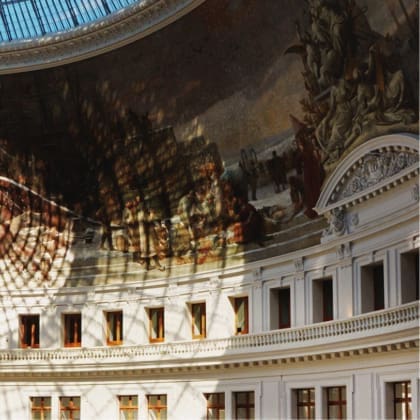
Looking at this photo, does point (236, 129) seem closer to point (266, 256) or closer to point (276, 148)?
point (276, 148)

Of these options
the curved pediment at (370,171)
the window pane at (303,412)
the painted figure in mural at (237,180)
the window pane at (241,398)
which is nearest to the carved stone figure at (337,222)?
the curved pediment at (370,171)

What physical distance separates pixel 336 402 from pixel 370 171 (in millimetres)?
8992

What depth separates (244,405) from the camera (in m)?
47.5

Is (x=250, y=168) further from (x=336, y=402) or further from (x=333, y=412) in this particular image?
(x=333, y=412)

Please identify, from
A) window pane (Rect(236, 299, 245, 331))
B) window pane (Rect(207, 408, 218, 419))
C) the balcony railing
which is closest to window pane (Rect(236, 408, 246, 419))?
window pane (Rect(207, 408, 218, 419))

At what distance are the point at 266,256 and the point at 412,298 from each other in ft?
33.4

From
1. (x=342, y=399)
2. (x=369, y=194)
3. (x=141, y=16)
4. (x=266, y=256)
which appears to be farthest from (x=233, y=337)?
(x=141, y=16)

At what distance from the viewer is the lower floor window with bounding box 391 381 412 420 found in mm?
37156

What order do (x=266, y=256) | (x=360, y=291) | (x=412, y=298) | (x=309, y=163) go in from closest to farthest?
(x=412, y=298), (x=360, y=291), (x=309, y=163), (x=266, y=256)

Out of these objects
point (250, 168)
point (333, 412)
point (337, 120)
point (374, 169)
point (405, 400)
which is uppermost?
point (337, 120)

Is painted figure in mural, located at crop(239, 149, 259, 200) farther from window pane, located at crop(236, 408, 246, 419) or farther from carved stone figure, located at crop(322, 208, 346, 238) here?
window pane, located at crop(236, 408, 246, 419)

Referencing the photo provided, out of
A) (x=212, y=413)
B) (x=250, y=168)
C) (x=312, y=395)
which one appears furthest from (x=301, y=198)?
(x=212, y=413)

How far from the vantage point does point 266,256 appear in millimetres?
46812

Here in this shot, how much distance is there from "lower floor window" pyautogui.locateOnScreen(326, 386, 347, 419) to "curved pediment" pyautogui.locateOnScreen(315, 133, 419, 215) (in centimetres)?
674
